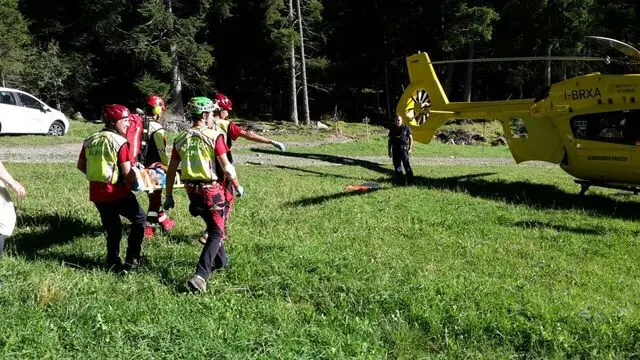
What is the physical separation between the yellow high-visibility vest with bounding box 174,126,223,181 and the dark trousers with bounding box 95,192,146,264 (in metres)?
0.95

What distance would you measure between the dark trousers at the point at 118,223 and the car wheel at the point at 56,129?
745 inches

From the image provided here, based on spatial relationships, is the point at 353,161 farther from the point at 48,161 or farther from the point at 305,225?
the point at 305,225

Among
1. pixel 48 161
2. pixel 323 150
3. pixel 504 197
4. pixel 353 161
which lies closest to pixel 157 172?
pixel 504 197

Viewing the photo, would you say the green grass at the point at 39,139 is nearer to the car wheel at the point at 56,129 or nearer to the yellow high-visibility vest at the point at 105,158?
the car wheel at the point at 56,129

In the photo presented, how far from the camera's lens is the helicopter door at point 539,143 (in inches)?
503

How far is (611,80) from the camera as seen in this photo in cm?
1144

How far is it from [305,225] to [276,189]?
322 cm

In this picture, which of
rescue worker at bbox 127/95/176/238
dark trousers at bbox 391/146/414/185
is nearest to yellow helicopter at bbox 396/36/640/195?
dark trousers at bbox 391/146/414/185

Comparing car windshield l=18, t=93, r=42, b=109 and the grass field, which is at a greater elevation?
car windshield l=18, t=93, r=42, b=109

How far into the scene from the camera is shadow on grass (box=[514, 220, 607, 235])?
8.33 metres

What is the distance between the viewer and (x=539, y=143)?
1315cm

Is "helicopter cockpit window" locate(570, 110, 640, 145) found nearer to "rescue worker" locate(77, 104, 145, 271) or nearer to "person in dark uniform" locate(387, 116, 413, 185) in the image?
"person in dark uniform" locate(387, 116, 413, 185)

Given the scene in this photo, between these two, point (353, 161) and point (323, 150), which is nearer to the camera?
point (353, 161)

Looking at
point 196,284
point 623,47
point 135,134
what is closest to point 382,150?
point 623,47
